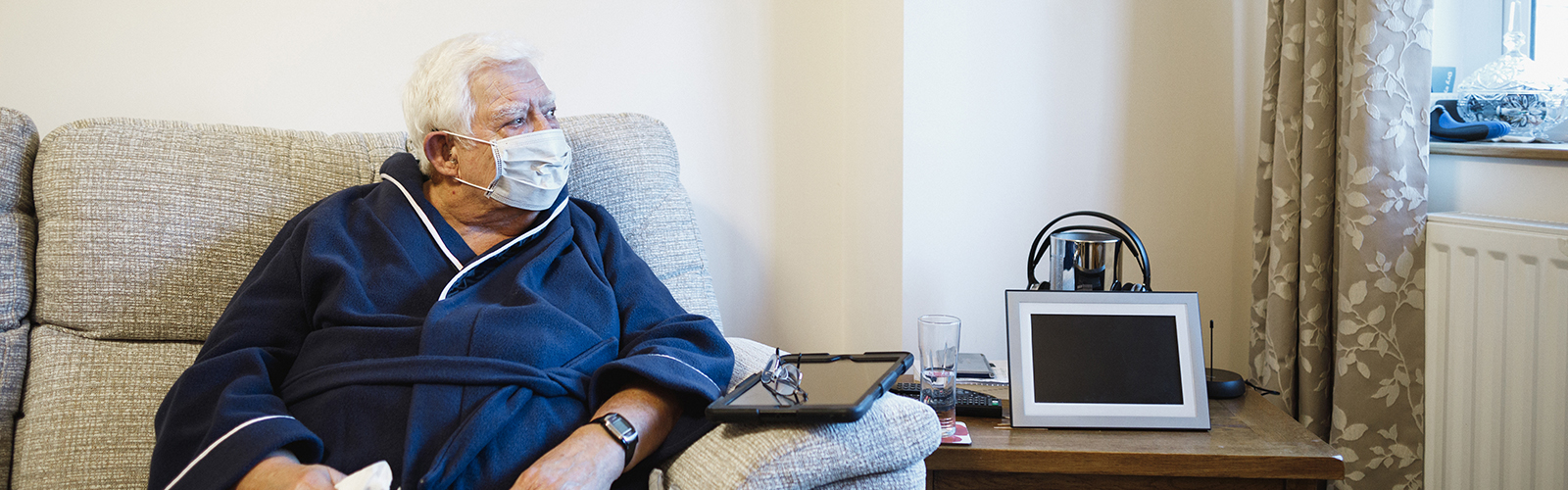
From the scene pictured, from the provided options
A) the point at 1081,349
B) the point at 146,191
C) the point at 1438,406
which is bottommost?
the point at 1438,406

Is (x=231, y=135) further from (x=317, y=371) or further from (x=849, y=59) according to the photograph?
(x=849, y=59)

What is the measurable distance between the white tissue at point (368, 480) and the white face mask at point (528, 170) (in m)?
0.45

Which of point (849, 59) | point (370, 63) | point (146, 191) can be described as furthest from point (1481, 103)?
point (146, 191)

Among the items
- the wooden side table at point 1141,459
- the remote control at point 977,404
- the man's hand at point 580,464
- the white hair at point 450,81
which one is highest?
the white hair at point 450,81

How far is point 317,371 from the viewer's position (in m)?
1.21

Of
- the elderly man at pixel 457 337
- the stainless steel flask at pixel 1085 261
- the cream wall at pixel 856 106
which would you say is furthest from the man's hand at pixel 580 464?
the cream wall at pixel 856 106

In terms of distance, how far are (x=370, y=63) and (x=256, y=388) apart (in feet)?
2.71

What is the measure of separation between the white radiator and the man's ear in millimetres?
1548

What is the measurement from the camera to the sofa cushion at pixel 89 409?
127 cm

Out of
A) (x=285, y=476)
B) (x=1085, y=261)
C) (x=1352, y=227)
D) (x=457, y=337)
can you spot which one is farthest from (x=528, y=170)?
(x=1352, y=227)

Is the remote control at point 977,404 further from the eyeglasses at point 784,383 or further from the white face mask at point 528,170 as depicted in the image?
the white face mask at point 528,170

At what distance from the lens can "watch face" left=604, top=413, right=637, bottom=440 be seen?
1134 millimetres

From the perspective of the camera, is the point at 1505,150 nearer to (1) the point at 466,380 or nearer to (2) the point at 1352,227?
(2) the point at 1352,227

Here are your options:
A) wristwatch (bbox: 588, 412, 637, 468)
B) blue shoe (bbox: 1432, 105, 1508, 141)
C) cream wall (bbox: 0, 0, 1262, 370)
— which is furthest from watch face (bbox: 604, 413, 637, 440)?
blue shoe (bbox: 1432, 105, 1508, 141)
